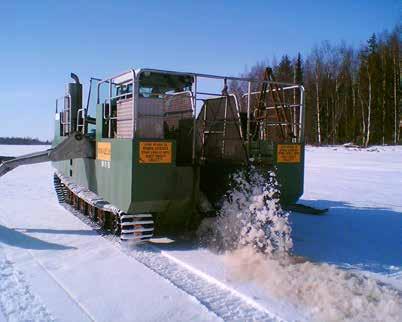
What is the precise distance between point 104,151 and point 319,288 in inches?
155

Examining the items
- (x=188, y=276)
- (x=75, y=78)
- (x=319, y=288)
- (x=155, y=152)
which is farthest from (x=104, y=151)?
(x=319, y=288)

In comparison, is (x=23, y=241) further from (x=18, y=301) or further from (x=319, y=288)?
(x=319, y=288)

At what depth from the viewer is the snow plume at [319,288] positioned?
166 inches

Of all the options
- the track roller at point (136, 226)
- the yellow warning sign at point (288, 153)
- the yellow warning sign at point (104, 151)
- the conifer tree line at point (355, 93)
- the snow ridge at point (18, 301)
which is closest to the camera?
the snow ridge at point (18, 301)

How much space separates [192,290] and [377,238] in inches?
156

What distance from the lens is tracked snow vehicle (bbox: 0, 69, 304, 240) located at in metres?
6.28

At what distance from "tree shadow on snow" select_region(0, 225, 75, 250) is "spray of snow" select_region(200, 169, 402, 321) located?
2305mm

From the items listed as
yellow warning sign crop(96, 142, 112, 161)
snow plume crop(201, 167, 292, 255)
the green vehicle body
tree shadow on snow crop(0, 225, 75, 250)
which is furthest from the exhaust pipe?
snow plume crop(201, 167, 292, 255)

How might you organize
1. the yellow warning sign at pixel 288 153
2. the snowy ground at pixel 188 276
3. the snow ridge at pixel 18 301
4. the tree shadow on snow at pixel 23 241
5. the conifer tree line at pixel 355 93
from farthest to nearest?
1. the conifer tree line at pixel 355 93
2. the yellow warning sign at pixel 288 153
3. the tree shadow on snow at pixel 23 241
4. the snowy ground at pixel 188 276
5. the snow ridge at pixel 18 301

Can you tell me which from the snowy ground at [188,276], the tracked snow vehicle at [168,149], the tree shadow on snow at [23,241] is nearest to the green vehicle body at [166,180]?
the tracked snow vehicle at [168,149]

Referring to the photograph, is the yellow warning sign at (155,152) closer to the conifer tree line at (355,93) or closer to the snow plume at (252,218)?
the snow plume at (252,218)

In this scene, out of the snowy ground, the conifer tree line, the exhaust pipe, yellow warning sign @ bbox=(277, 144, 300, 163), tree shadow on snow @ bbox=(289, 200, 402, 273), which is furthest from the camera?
the conifer tree line

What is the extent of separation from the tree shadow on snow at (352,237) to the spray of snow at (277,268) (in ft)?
1.71

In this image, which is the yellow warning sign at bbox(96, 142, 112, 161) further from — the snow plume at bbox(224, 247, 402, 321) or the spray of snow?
the snow plume at bbox(224, 247, 402, 321)
